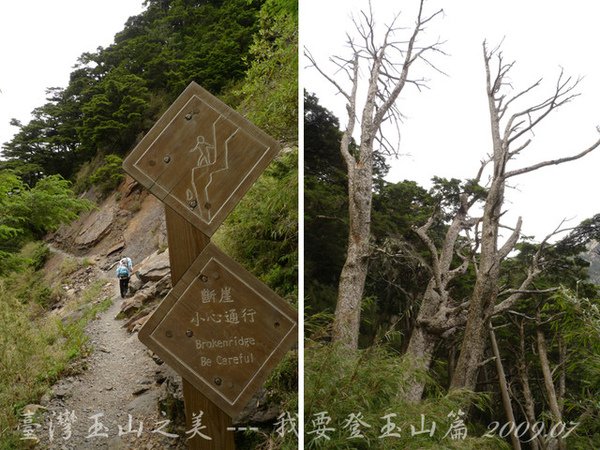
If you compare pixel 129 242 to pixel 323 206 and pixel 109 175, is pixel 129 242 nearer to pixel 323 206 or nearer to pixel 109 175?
pixel 109 175

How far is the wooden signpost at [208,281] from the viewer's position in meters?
1.26

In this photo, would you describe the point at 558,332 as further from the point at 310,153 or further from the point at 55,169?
the point at 55,169

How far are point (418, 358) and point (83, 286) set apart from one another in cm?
144

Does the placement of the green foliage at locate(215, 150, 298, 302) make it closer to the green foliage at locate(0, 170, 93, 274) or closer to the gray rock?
the gray rock

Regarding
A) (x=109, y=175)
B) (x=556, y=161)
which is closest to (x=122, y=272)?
(x=109, y=175)

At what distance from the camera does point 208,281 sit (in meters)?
1.27

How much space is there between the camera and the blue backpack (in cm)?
232

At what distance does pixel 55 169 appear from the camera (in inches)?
98.0

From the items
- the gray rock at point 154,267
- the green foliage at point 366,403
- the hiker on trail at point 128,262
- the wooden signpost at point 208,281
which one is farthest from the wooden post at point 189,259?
the hiker on trail at point 128,262

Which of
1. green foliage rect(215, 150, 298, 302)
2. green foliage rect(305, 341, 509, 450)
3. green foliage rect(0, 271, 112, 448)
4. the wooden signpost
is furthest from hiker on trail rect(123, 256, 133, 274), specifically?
the wooden signpost

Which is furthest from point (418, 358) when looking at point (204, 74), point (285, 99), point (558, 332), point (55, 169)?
point (55, 169)

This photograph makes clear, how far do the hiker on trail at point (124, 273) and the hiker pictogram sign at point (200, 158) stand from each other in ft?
3.64

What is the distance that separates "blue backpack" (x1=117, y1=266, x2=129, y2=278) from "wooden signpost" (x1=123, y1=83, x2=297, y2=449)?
44.1 inches

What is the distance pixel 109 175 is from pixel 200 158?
121 cm
